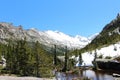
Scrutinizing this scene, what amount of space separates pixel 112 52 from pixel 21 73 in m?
83.1

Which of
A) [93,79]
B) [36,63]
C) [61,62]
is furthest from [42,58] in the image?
[61,62]

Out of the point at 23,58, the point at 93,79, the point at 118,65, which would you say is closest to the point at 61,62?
the point at 118,65

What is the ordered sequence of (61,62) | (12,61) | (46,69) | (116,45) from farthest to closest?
(116,45), (61,62), (12,61), (46,69)

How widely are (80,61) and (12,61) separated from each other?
63.5 metres

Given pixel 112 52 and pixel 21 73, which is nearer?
pixel 21 73

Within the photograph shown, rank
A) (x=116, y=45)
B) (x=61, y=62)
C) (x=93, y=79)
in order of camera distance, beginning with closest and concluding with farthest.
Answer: (x=93, y=79) → (x=61, y=62) → (x=116, y=45)

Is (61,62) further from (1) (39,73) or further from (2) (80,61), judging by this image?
(1) (39,73)

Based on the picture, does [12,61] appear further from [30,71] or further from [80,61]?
[80,61]

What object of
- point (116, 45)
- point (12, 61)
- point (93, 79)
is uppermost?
point (116, 45)

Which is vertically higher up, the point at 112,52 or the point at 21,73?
the point at 112,52

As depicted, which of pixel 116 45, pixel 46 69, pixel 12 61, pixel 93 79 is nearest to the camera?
pixel 93 79

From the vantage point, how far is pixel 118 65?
134875 millimetres

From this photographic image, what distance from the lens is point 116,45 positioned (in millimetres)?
199000

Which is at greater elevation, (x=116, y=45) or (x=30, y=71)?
(x=116, y=45)
